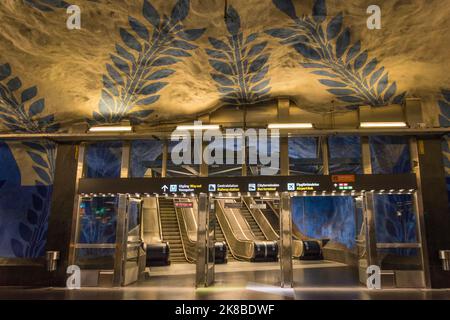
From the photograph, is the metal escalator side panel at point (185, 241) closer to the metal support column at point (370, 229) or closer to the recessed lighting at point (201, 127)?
the recessed lighting at point (201, 127)

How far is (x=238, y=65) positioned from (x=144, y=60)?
163cm

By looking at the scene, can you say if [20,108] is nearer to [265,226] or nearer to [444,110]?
[444,110]

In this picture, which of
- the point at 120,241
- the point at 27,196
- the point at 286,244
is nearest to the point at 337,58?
the point at 286,244

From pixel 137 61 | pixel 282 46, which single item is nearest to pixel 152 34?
pixel 137 61

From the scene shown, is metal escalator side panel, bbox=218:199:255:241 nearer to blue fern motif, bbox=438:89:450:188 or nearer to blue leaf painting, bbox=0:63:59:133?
blue fern motif, bbox=438:89:450:188

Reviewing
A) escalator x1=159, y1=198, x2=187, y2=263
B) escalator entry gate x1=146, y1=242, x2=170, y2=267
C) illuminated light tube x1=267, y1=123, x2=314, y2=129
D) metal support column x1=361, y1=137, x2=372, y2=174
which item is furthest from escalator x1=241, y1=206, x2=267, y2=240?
illuminated light tube x1=267, y1=123, x2=314, y2=129

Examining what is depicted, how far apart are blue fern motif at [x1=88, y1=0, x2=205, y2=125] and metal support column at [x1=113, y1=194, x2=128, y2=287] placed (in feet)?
6.59

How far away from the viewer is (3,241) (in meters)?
9.25

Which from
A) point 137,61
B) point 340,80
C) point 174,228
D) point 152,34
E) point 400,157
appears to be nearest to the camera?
point 152,34

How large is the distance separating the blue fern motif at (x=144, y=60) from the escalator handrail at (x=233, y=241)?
6930mm

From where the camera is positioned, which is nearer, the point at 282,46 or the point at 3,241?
the point at 282,46

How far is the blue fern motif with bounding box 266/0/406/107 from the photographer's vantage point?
541 centimetres

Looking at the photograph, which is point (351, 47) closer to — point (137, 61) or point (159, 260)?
point (137, 61)
